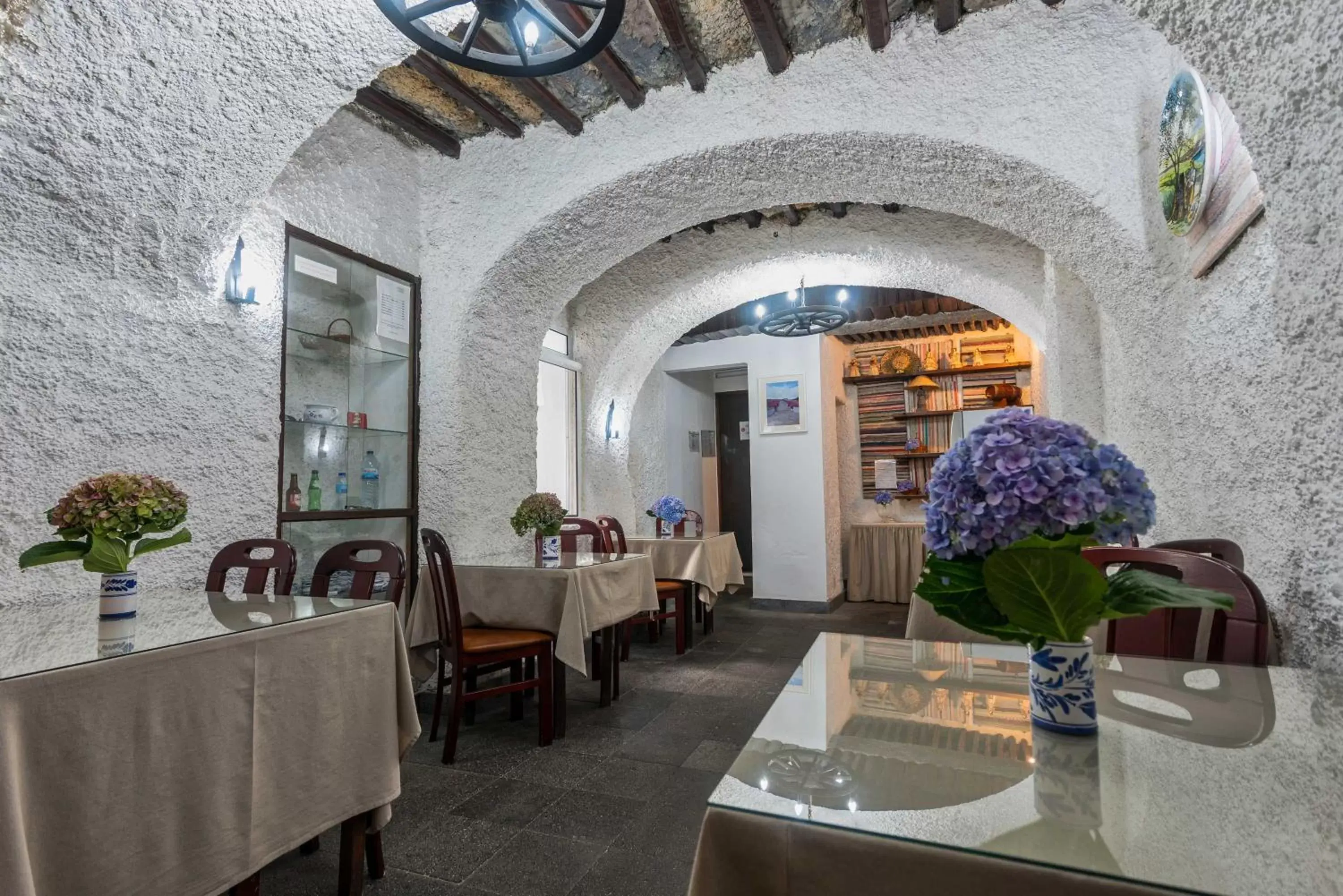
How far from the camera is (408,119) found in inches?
126

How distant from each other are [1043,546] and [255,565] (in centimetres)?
247

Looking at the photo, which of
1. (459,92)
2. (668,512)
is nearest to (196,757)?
(459,92)

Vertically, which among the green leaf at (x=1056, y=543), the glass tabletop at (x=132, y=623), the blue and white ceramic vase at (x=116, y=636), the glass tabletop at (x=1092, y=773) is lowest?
the glass tabletop at (x=1092, y=773)

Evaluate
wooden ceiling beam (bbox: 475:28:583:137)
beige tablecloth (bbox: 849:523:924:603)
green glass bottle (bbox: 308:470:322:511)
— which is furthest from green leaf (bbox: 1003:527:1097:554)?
beige tablecloth (bbox: 849:523:924:603)

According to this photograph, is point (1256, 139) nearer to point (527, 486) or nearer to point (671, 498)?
point (527, 486)

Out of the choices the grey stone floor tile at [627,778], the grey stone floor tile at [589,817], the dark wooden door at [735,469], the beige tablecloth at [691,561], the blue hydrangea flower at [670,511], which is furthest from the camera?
the dark wooden door at [735,469]

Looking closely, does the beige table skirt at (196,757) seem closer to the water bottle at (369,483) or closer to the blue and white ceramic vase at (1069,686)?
the blue and white ceramic vase at (1069,686)

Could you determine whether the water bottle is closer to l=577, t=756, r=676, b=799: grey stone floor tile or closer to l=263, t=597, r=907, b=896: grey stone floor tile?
l=263, t=597, r=907, b=896: grey stone floor tile

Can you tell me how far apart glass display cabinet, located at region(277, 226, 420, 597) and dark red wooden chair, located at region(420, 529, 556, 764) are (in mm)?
631

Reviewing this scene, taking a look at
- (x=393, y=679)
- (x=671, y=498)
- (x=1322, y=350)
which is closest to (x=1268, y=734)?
(x=1322, y=350)

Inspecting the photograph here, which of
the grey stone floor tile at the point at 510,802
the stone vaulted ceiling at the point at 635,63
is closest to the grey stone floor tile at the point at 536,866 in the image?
the grey stone floor tile at the point at 510,802

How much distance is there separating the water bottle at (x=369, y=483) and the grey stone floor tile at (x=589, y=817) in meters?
1.81

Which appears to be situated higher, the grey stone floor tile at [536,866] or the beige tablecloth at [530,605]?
the beige tablecloth at [530,605]

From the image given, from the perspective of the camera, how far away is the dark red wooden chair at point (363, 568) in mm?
2098
